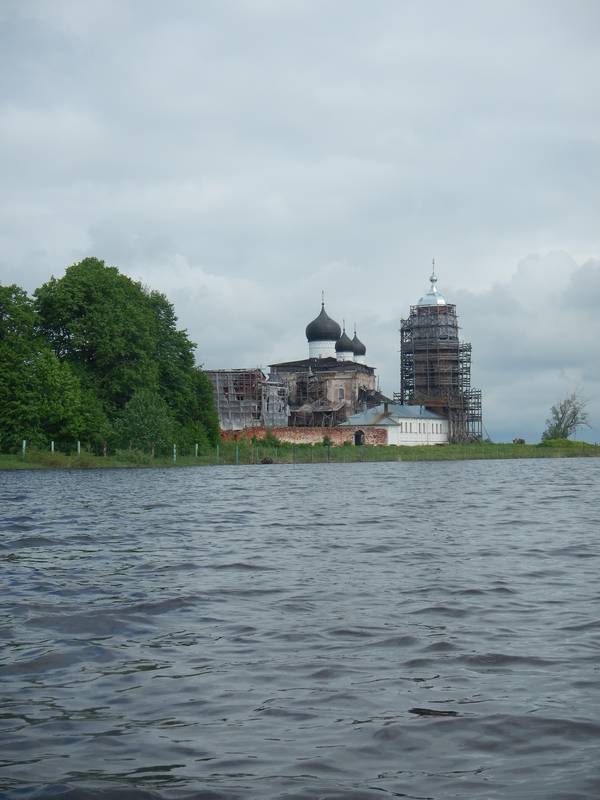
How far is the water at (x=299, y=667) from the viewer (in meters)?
5.57

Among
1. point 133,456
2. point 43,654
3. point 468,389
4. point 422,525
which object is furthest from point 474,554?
point 468,389

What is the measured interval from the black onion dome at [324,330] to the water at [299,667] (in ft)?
327

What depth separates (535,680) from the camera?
24.5 feet

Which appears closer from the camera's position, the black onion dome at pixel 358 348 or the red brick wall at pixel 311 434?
the red brick wall at pixel 311 434

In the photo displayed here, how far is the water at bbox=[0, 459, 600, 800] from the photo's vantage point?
219 inches

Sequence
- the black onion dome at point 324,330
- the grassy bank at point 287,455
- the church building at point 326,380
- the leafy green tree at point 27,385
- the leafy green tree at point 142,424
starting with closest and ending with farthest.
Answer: the grassy bank at point 287,455, the leafy green tree at point 27,385, the leafy green tree at point 142,424, the church building at point 326,380, the black onion dome at point 324,330

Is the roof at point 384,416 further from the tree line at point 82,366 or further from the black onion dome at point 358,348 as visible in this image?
the tree line at point 82,366

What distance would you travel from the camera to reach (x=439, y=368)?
4368 inches

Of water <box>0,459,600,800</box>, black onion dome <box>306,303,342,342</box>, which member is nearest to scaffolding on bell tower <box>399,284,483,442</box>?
black onion dome <box>306,303,342,342</box>

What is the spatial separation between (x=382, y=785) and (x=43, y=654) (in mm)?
3900

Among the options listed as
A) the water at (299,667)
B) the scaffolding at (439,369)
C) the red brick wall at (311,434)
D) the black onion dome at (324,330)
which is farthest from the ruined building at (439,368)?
the water at (299,667)

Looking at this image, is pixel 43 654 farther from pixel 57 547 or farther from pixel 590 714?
pixel 57 547

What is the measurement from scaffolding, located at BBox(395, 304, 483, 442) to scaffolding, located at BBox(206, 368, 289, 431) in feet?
66.1

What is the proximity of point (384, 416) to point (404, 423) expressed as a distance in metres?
2.91
